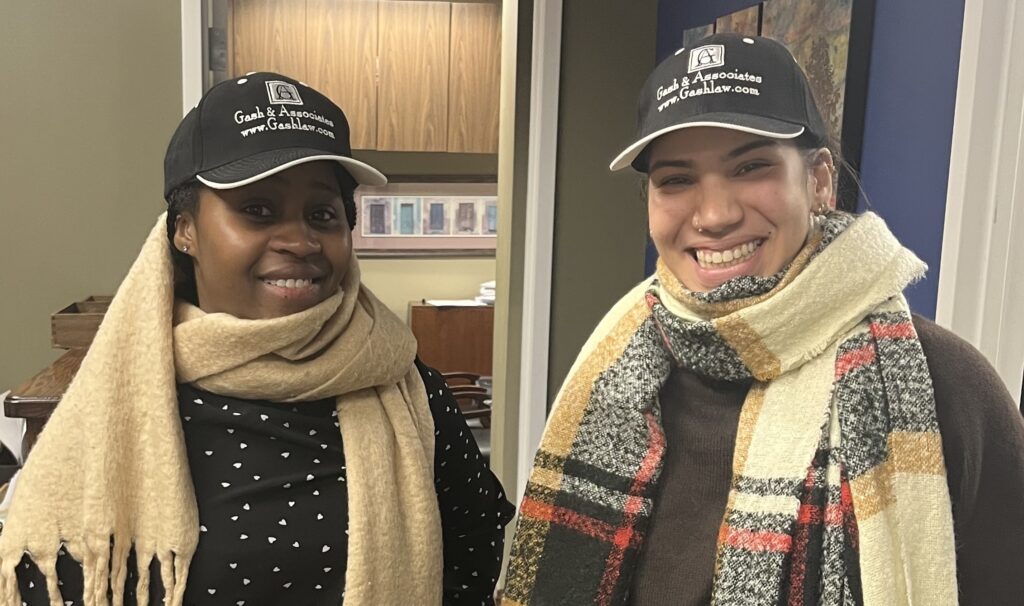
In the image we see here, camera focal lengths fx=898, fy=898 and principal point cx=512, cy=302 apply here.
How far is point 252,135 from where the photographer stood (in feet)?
3.63

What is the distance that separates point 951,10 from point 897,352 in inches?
22.2

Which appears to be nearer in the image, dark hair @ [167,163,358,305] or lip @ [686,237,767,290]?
lip @ [686,237,767,290]

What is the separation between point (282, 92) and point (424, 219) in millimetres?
3487

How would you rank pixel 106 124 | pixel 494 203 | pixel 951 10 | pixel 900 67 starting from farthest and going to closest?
pixel 494 203
pixel 106 124
pixel 900 67
pixel 951 10

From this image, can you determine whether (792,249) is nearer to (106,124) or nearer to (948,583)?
(948,583)

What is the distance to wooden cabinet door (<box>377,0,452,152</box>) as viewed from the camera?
4.17 meters

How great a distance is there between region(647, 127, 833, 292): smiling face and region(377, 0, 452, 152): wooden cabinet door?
133 inches

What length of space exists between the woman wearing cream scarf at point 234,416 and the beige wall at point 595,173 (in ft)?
4.70

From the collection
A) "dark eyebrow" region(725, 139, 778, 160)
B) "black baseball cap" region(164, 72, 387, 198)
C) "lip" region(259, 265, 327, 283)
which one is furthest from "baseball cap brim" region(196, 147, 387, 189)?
"dark eyebrow" region(725, 139, 778, 160)

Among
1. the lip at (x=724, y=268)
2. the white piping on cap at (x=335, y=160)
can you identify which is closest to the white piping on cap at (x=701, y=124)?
the lip at (x=724, y=268)

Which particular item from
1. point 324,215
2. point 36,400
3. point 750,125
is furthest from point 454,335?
point 750,125

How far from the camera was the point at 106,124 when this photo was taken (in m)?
2.27

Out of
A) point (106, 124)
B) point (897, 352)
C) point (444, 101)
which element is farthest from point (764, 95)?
point (444, 101)

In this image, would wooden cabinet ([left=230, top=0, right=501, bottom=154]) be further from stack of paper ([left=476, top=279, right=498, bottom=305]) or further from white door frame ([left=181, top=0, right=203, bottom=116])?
white door frame ([left=181, top=0, right=203, bottom=116])
